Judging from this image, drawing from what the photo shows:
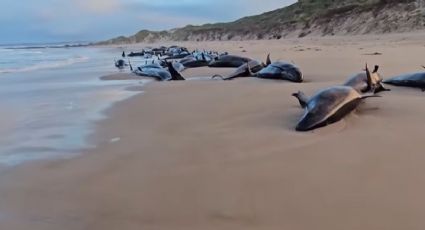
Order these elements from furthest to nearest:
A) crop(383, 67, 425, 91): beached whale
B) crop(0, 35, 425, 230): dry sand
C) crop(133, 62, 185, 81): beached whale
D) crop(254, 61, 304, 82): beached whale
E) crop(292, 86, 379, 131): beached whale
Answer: crop(133, 62, 185, 81): beached whale < crop(254, 61, 304, 82): beached whale < crop(383, 67, 425, 91): beached whale < crop(292, 86, 379, 131): beached whale < crop(0, 35, 425, 230): dry sand

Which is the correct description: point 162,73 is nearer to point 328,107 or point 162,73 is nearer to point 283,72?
point 283,72

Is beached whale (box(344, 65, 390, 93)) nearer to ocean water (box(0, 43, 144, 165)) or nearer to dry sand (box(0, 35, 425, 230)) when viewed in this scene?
dry sand (box(0, 35, 425, 230))

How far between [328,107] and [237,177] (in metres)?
1.25

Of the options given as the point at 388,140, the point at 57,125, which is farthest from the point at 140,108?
the point at 388,140

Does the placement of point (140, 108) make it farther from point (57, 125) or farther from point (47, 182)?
point (47, 182)

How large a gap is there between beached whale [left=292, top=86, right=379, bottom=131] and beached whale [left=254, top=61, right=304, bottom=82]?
104 inches

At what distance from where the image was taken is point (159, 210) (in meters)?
2.05

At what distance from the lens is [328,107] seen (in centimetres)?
338

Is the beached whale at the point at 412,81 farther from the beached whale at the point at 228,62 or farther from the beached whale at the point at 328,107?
the beached whale at the point at 228,62

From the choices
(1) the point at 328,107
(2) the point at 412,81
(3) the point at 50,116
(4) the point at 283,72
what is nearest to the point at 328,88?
(1) the point at 328,107

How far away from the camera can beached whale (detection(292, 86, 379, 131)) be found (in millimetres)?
3277

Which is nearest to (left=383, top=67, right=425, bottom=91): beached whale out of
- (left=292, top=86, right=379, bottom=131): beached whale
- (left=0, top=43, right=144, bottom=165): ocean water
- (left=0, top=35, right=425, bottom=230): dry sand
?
(left=0, top=35, right=425, bottom=230): dry sand

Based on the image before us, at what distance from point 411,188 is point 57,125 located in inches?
121

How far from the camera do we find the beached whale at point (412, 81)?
4.79m
